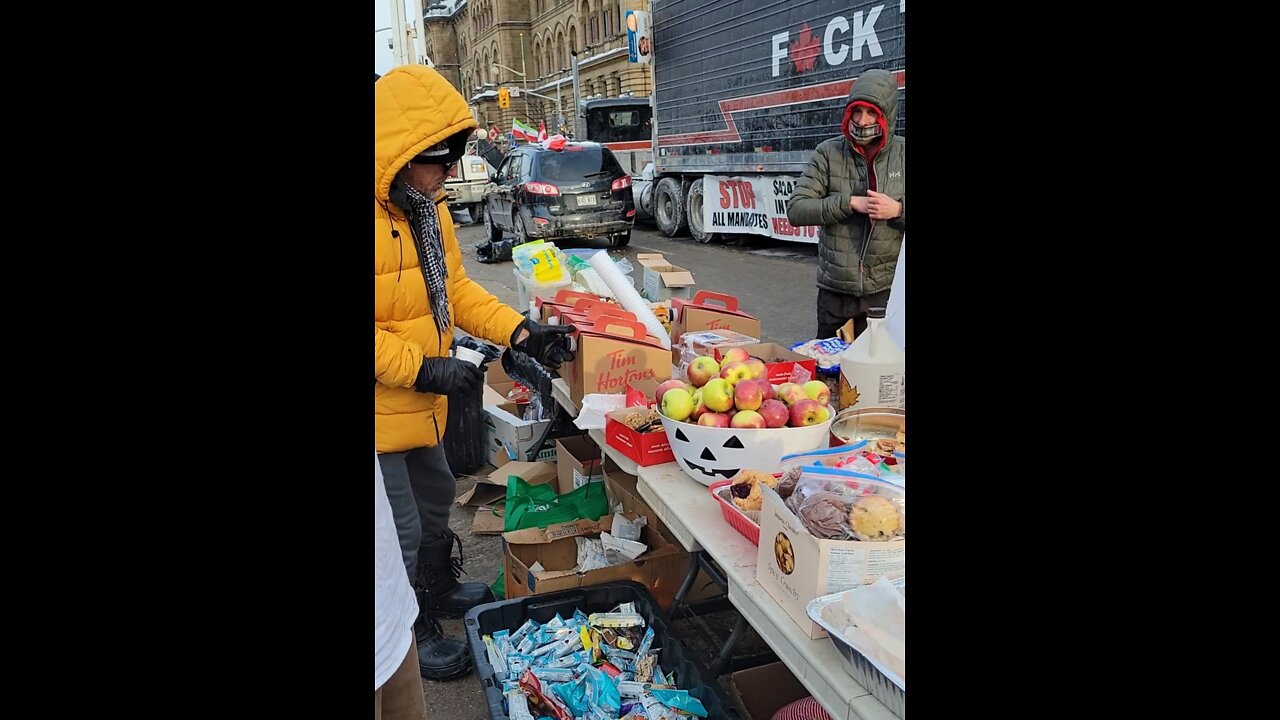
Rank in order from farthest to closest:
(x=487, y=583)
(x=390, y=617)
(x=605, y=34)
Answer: (x=605, y=34) < (x=487, y=583) < (x=390, y=617)

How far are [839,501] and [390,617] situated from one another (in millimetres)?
867

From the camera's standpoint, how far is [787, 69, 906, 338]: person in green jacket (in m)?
3.67

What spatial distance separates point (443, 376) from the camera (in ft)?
8.61

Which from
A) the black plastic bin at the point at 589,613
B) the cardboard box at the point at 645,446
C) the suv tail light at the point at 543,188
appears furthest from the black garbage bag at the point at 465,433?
the suv tail light at the point at 543,188

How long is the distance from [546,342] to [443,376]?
1.53 ft

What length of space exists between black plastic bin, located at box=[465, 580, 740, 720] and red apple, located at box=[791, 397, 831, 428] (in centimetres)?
71

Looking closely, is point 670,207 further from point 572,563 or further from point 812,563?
point 812,563

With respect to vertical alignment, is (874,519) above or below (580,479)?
above

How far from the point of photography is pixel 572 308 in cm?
341

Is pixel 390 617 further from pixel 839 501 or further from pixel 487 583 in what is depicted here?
pixel 487 583

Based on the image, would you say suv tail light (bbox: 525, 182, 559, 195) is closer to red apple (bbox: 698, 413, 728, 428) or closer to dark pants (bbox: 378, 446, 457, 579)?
dark pants (bbox: 378, 446, 457, 579)

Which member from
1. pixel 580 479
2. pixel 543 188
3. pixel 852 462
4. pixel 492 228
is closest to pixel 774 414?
pixel 852 462

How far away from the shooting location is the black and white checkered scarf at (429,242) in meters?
2.52
